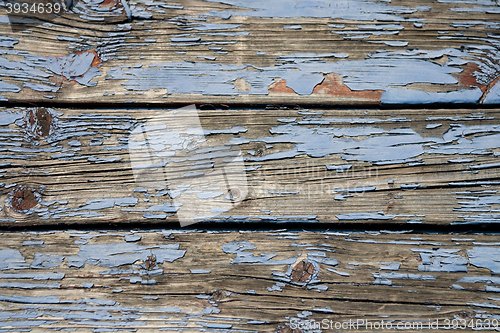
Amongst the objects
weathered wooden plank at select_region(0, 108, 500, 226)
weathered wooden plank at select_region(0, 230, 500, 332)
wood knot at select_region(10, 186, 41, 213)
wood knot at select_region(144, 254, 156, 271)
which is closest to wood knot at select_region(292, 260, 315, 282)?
weathered wooden plank at select_region(0, 230, 500, 332)

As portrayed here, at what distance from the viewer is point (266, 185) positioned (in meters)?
0.88

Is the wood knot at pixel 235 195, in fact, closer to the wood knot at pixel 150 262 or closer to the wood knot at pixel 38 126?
the wood knot at pixel 150 262

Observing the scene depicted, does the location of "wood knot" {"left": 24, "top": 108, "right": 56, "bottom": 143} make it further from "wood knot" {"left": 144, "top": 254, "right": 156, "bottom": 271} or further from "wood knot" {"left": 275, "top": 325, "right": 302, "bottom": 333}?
"wood knot" {"left": 275, "top": 325, "right": 302, "bottom": 333}

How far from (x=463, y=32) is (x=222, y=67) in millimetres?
790

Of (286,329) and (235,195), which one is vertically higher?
(235,195)

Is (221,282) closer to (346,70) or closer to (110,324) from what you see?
(110,324)

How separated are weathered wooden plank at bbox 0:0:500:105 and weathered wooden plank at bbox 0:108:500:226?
7 cm

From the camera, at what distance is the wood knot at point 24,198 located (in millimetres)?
864

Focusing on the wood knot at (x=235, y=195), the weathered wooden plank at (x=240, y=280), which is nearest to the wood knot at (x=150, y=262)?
the weathered wooden plank at (x=240, y=280)

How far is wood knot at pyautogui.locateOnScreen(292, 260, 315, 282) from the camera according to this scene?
2.79 feet

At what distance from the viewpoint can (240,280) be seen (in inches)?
33.5

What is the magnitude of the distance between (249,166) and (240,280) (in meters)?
0.34

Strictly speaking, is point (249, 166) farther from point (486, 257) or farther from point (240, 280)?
point (486, 257)

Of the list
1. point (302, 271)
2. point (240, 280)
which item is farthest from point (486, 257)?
point (240, 280)
